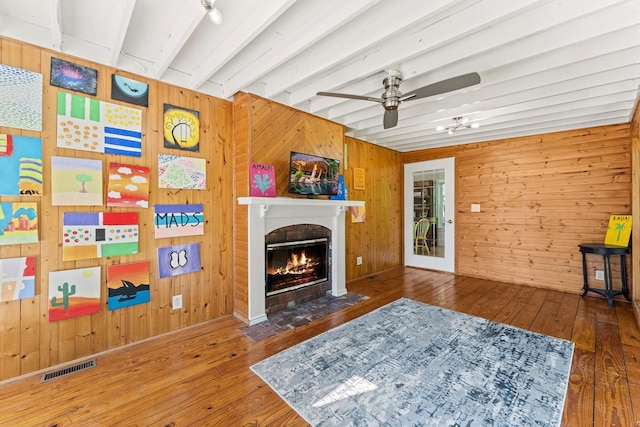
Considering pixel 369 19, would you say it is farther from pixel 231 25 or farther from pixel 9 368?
pixel 9 368

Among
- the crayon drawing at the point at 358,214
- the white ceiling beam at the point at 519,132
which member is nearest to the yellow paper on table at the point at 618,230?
the white ceiling beam at the point at 519,132

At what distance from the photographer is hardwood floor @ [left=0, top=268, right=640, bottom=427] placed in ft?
5.32

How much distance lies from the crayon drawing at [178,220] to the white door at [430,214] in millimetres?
4197

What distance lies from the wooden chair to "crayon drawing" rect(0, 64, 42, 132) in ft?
18.0

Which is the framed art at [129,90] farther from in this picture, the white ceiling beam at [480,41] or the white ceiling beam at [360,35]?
the white ceiling beam at [480,41]

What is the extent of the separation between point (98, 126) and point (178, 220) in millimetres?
1011

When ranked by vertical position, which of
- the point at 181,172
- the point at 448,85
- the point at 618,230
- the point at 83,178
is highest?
the point at 448,85

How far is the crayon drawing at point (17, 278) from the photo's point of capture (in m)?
1.94

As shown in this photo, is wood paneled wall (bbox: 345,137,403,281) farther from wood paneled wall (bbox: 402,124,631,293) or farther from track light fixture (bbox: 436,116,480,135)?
track light fixture (bbox: 436,116,480,135)

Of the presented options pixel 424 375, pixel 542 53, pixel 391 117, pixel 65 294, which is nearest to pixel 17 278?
pixel 65 294

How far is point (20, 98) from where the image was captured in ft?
6.54

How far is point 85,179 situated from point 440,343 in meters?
3.35

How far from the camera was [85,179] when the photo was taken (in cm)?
223

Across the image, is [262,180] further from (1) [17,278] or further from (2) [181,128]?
(1) [17,278]
